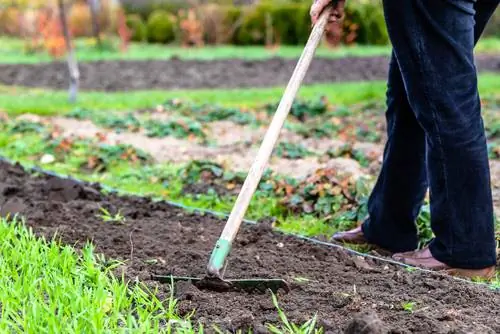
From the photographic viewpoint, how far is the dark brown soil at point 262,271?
2.73m

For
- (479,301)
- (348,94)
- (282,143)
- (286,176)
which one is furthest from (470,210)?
(348,94)

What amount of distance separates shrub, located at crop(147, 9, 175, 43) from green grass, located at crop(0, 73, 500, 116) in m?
12.1

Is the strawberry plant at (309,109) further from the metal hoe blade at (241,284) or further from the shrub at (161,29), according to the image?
the shrub at (161,29)

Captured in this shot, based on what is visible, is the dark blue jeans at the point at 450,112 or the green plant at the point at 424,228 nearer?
the dark blue jeans at the point at 450,112

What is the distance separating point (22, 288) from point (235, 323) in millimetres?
818

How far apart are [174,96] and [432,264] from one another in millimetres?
7106

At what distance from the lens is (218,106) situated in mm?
8688

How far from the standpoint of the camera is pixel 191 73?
13430mm

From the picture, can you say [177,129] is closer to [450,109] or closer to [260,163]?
[260,163]

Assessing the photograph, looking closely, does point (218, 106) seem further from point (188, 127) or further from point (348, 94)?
point (348, 94)

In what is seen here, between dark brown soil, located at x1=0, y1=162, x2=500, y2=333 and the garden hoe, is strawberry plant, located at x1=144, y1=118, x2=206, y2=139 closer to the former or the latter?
dark brown soil, located at x1=0, y1=162, x2=500, y2=333

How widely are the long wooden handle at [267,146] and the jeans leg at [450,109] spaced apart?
32cm

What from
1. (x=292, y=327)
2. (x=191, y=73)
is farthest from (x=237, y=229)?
(x=191, y=73)

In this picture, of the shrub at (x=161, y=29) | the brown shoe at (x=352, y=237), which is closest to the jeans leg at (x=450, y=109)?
the brown shoe at (x=352, y=237)
